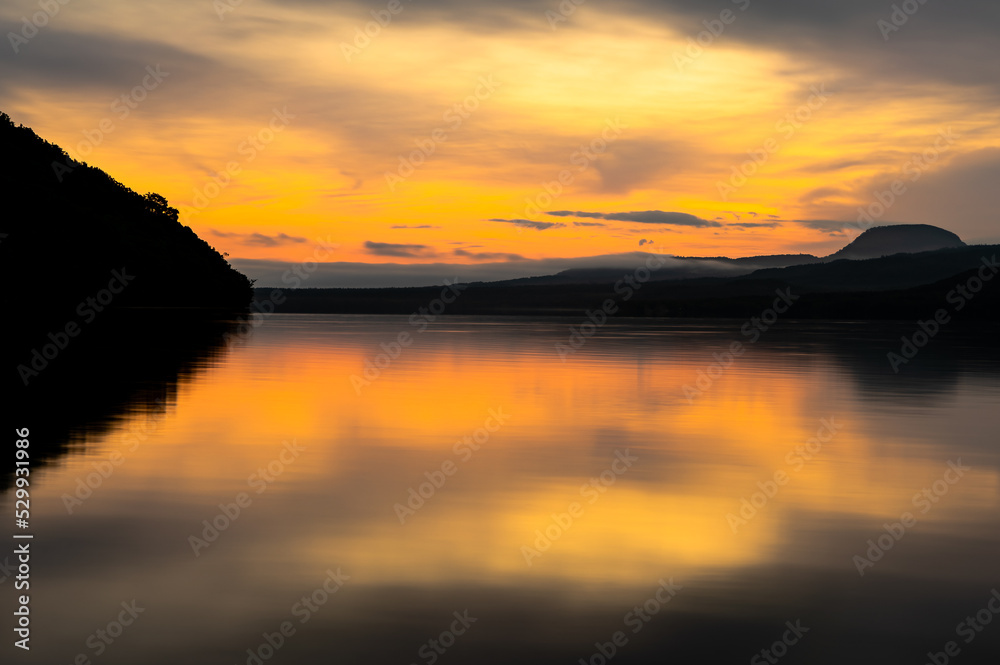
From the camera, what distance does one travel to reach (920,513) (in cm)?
1388

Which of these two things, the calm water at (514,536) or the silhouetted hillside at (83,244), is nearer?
the calm water at (514,536)

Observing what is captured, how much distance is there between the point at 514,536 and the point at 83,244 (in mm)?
117094

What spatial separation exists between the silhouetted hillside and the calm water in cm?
5709

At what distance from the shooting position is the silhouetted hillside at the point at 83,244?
86938 mm

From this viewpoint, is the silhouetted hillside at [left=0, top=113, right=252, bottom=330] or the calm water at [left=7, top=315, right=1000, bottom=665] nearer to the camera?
the calm water at [left=7, top=315, right=1000, bottom=665]

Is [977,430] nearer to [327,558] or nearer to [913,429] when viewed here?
Result: [913,429]

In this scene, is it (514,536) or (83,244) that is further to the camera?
(83,244)

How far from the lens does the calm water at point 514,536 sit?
865cm

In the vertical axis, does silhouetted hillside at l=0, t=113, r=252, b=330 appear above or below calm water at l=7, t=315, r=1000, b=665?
above

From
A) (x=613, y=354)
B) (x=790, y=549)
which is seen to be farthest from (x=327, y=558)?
(x=613, y=354)

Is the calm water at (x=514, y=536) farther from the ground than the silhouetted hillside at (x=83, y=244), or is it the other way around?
the silhouetted hillside at (x=83, y=244)

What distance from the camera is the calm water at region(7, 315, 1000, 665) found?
865cm

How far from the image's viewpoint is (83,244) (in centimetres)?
11850

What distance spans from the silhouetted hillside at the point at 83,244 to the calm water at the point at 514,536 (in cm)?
5709
